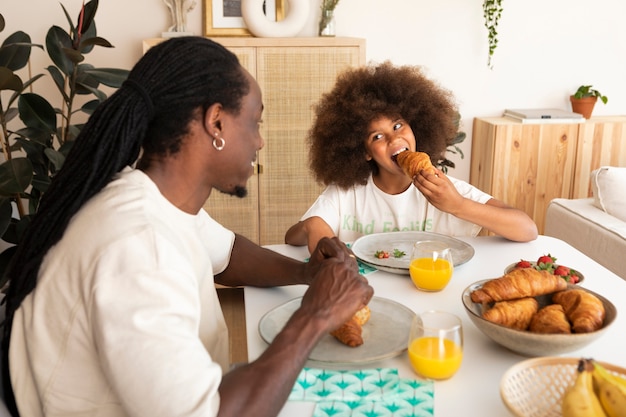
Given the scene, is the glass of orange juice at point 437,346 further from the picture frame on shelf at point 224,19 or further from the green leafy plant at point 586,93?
the green leafy plant at point 586,93

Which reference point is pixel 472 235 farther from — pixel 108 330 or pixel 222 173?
pixel 108 330

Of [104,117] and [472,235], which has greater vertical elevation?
[104,117]

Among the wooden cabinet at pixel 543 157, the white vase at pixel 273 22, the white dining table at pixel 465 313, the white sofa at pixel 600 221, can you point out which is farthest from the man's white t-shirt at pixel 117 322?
the wooden cabinet at pixel 543 157

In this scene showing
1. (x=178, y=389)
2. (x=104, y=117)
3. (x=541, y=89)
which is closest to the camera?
(x=178, y=389)

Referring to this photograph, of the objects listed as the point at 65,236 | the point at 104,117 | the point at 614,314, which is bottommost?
the point at 614,314

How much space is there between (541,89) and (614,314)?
3.29 metres

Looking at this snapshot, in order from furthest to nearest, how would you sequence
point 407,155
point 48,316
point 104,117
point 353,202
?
point 353,202, point 407,155, point 104,117, point 48,316

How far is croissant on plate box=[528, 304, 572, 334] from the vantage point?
129cm

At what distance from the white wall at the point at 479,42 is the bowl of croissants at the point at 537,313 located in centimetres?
291

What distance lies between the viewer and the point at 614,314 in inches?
51.8

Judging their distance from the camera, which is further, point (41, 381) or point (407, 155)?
point (407, 155)

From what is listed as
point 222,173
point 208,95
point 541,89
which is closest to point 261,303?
point 222,173

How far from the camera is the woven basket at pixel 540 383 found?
1.13 metres

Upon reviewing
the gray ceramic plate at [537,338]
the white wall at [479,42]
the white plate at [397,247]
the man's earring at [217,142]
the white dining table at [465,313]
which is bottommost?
the white dining table at [465,313]
